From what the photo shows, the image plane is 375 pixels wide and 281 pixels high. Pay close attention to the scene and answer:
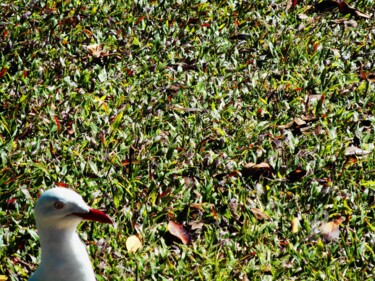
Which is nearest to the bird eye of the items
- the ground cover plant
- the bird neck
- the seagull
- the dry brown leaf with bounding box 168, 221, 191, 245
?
the seagull

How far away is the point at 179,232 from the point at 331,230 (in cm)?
79

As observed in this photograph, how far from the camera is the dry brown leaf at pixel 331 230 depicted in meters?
4.17

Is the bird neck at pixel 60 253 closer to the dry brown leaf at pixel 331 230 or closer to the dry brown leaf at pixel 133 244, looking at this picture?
the dry brown leaf at pixel 133 244

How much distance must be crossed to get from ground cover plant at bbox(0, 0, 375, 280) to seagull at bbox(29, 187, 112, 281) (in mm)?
625

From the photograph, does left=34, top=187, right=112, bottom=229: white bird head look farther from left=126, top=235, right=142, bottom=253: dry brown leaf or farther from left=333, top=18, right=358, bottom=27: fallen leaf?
left=333, top=18, right=358, bottom=27: fallen leaf

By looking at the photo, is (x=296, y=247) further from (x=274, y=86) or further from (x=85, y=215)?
(x=274, y=86)

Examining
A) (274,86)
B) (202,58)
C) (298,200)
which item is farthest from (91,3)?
(298,200)

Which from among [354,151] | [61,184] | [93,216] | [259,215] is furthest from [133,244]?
[354,151]

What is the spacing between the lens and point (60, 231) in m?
3.23

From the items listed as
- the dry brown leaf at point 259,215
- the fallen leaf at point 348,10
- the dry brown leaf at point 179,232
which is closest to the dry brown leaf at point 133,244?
the dry brown leaf at point 179,232

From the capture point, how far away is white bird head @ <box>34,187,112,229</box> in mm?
3174

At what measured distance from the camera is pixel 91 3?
20.7ft

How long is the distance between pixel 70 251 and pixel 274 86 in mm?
2599

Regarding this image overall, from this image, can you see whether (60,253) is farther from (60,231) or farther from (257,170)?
(257,170)
